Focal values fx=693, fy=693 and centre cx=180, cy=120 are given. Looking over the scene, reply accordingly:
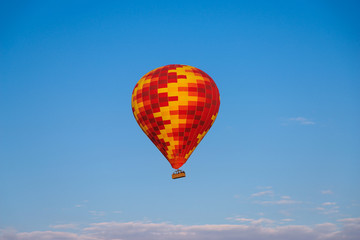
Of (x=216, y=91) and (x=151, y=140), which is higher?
(x=216, y=91)

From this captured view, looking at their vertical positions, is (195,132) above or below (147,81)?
below

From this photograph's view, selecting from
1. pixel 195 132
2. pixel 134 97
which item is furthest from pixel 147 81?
pixel 195 132

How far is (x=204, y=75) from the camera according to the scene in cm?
6144

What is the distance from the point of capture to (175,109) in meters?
59.3

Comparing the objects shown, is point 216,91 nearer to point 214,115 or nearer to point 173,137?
point 214,115

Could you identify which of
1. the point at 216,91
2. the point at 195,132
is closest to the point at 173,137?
the point at 195,132

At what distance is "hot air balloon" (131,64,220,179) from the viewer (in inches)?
2338

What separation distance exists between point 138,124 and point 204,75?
24.1 feet

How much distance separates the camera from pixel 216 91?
61.5 m

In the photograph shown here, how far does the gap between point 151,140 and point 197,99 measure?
5624mm

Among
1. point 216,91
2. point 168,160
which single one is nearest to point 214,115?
point 216,91

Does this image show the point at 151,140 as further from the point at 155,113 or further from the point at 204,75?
the point at 204,75

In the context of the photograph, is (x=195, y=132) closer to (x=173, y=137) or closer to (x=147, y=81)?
(x=173, y=137)

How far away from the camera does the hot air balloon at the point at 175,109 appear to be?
195ft
